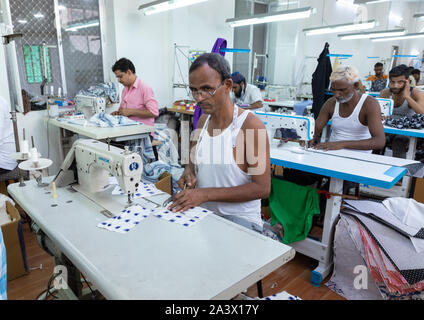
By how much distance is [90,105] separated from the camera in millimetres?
3453

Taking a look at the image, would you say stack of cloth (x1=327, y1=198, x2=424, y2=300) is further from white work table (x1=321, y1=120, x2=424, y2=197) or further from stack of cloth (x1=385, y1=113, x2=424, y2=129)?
stack of cloth (x1=385, y1=113, x2=424, y2=129)

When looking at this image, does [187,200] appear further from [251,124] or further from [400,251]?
[400,251]

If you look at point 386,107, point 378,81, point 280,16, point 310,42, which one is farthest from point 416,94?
point 310,42

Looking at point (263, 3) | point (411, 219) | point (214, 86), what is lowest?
point (411, 219)

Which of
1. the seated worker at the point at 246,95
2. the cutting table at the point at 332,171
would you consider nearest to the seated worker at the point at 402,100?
the cutting table at the point at 332,171

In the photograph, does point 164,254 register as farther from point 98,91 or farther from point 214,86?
point 98,91

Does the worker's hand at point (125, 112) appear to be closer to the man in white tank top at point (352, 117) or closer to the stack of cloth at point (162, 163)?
the stack of cloth at point (162, 163)

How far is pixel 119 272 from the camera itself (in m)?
0.94

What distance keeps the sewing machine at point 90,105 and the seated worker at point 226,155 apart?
84.6 inches

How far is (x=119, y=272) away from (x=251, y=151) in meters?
0.81

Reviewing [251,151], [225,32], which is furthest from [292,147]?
[225,32]

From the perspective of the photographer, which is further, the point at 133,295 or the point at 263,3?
the point at 263,3

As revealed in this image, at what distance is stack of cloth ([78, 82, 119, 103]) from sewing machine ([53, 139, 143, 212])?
2.89m

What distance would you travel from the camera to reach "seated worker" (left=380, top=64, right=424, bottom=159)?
359 centimetres
